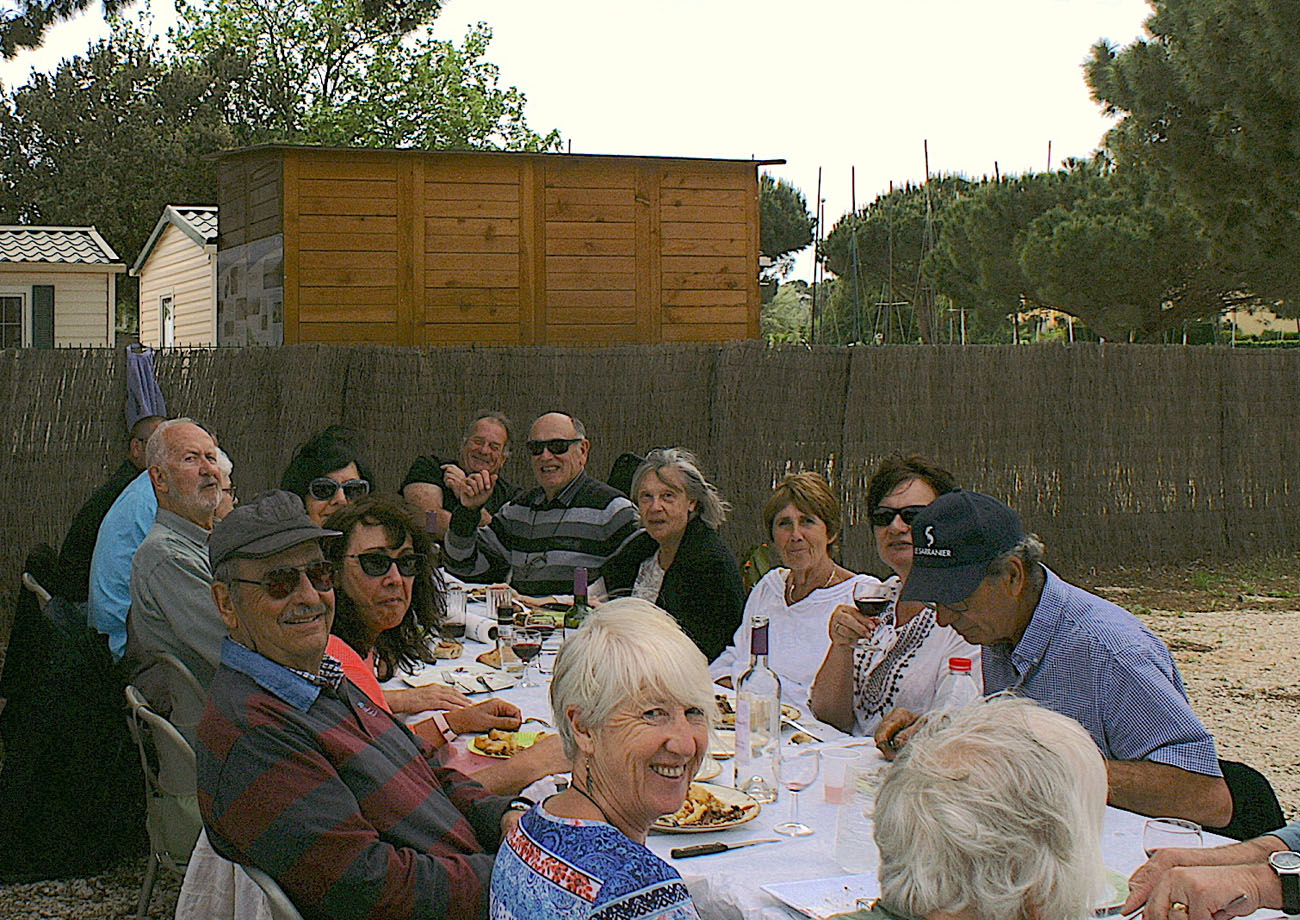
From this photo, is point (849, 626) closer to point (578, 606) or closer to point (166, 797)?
point (578, 606)

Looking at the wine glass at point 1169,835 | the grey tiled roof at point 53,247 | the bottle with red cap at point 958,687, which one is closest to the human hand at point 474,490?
the bottle with red cap at point 958,687

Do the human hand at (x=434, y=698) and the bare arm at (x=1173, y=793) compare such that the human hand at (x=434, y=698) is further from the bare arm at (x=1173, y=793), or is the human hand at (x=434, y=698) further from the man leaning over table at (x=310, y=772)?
the bare arm at (x=1173, y=793)

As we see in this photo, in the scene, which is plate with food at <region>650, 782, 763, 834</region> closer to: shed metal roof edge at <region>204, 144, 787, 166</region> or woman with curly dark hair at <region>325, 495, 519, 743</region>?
woman with curly dark hair at <region>325, 495, 519, 743</region>

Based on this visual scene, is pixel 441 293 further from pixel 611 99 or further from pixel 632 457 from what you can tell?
pixel 611 99

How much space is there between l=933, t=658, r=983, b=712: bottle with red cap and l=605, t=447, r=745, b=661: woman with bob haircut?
158 centimetres

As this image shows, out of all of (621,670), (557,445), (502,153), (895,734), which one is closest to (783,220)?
(502,153)

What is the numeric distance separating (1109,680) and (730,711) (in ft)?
4.00

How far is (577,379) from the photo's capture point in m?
9.99

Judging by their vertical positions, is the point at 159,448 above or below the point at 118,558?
above

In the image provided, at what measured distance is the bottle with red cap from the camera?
3.22 m

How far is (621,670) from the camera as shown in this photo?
2.30 metres

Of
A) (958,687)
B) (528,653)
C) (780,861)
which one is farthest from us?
(528,653)

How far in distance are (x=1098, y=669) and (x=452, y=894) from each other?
1.48 meters

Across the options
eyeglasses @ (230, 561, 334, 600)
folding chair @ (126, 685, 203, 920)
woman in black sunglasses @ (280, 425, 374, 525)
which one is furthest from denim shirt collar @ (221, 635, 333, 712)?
woman in black sunglasses @ (280, 425, 374, 525)
